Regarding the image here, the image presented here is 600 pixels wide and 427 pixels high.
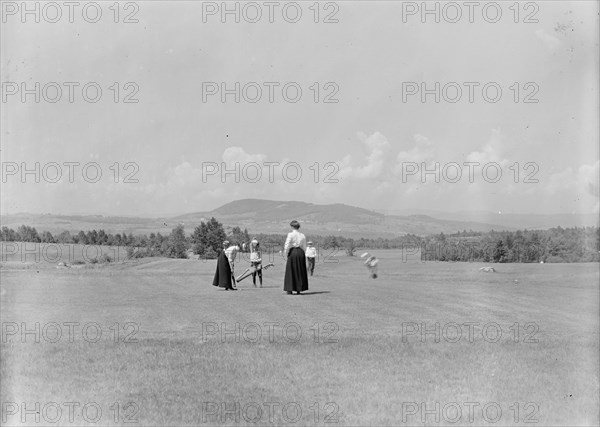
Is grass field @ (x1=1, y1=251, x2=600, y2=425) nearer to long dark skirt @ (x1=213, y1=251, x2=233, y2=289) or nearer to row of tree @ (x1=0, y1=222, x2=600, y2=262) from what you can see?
long dark skirt @ (x1=213, y1=251, x2=233, y2=289)

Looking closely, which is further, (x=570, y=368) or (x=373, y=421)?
(x=570, y=368)

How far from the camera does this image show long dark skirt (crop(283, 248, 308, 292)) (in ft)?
87.4

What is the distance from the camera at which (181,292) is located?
27688 mm

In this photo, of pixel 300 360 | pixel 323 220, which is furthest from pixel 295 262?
pixel 323 220

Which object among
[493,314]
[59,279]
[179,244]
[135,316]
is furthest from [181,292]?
[179,244]

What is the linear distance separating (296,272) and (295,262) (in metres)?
0.40

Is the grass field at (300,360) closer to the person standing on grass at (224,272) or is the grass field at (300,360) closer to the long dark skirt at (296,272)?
the long dark skirt at (296,272)

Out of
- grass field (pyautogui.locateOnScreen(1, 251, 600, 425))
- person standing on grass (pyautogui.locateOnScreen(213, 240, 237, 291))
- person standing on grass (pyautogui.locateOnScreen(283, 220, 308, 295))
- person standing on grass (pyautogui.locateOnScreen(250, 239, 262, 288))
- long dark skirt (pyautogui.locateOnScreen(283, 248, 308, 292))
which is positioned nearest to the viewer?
grass field (pyautogui.locateOnScreen(1, 251, 600, 425))

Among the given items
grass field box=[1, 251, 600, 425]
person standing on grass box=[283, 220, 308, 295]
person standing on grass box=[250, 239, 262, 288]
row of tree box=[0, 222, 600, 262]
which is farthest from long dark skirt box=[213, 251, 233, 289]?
row of tree box=[0, 222, 600, 262]

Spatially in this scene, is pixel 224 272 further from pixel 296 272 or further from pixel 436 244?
pixel 436 244

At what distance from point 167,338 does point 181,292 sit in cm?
1096

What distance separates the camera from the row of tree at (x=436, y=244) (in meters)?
40.0

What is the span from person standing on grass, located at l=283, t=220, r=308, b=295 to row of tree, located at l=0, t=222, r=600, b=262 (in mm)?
10577

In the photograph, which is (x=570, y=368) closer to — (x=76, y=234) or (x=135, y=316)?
(x=135, y=316)
